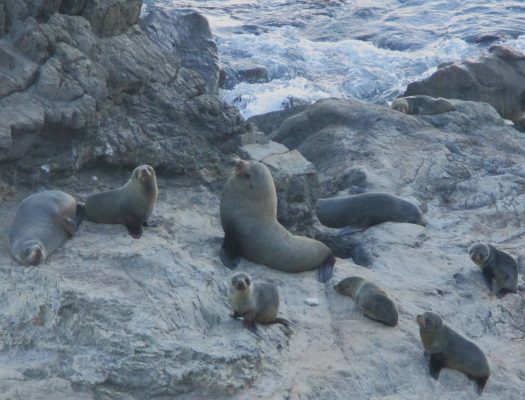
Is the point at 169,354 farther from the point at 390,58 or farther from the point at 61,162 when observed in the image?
the point at 390,58

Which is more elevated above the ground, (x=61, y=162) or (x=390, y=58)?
(x=61, y=162)

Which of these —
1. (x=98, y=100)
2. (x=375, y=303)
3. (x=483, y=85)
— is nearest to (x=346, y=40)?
(x=483, y=85)

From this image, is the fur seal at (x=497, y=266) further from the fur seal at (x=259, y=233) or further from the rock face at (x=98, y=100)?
the rock face at (x=98, y=100)

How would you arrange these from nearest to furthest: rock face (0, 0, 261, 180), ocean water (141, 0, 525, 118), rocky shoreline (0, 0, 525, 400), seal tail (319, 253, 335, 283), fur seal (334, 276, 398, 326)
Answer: rocky shoreline (0, 0, 525, 400)
fur seal (334, 276, 398, 326)
seal tail (319, 253, 335, 283)
rock face (0, 0, 261, 180)
ocean water (141, 0, 525, 118)

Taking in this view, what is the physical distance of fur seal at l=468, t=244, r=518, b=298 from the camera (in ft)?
28.2

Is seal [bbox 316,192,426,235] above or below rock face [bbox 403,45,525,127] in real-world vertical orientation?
above

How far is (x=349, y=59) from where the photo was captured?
23.5m

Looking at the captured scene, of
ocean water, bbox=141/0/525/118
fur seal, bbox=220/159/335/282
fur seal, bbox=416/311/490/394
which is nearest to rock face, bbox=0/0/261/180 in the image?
fur seal, bbox=220/159/335/282

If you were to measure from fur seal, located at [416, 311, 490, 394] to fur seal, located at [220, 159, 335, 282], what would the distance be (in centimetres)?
129

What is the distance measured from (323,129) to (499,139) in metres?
2.64

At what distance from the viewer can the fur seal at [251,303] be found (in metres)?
6.79

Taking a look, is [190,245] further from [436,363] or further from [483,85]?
[483,85]

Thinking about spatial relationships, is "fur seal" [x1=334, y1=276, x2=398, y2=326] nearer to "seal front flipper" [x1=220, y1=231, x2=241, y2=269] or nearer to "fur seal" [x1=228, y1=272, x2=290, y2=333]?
"fur seal" [x1=228, y1=272, x2=290, y2=333]

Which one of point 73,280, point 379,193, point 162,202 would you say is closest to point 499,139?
point 379,193
